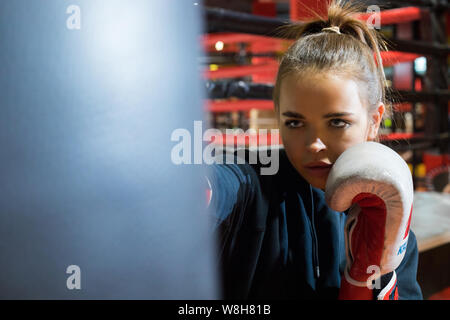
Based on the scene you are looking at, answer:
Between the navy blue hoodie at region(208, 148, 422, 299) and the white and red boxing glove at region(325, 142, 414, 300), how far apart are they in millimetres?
82

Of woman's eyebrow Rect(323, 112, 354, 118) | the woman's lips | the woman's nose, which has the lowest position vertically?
the woman's lips

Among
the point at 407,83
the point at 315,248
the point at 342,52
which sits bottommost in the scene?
the point at 315,248

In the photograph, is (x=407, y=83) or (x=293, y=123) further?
(x=407, y=83)

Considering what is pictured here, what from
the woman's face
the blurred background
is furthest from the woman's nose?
the blurred background

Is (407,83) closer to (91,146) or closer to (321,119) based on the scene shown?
(321,119)

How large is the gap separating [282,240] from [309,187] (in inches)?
3.5

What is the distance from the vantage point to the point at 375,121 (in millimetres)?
554

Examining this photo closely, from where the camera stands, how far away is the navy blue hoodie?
579mm

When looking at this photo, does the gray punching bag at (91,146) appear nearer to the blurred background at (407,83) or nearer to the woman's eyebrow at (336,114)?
the blurred background at (407,83)

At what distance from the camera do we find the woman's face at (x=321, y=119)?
50 centimetres

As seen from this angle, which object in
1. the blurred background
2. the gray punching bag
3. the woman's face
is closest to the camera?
the gray punching bag

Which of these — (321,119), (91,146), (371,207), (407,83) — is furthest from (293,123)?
(407,83)

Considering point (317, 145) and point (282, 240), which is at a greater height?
point (317, 145)

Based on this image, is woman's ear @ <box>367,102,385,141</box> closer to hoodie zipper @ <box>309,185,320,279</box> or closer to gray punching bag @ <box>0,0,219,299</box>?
hoodie zipper @ <box>309,185,320,279</box>
